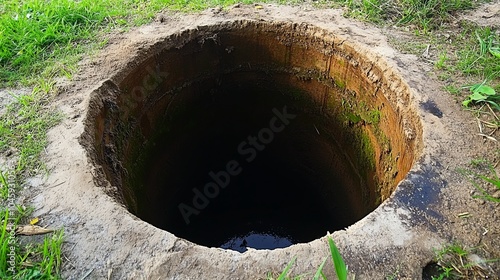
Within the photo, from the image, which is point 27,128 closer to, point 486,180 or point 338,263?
point 338,263

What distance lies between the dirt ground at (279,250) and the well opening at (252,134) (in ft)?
0.59

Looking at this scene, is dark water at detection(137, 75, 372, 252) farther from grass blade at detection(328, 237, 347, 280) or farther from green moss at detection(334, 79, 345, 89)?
grass blade at detection(328, 237, 347, 280)

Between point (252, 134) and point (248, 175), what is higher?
point (252, 134)

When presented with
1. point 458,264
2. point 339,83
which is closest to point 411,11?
point 339,83

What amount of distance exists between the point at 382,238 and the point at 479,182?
79 cm

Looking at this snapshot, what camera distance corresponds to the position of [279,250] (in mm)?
2094

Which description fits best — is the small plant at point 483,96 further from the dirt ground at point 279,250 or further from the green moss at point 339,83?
the green moss at point 339,83
